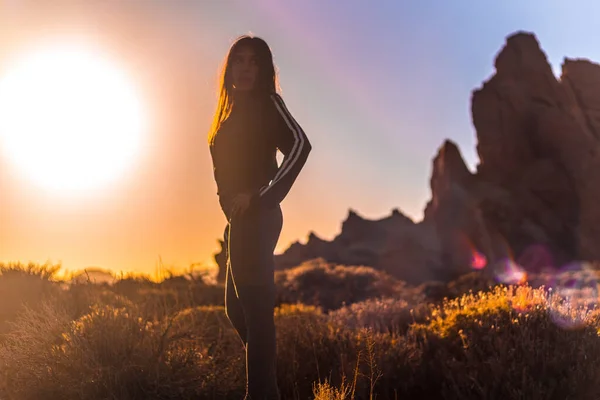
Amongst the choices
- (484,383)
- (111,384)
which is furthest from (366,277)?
(111,384)

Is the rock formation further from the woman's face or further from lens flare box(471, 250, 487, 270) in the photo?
the woman's face

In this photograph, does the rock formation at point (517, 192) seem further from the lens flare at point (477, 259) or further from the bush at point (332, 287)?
the bush at point (332, 287)

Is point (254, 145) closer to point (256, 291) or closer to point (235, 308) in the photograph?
point (256, 291)

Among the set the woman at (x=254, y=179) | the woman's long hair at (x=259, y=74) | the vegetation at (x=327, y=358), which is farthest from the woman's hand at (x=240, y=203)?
the vegetation at (x=327, y=358)

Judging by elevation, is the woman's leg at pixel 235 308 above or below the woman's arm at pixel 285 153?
below

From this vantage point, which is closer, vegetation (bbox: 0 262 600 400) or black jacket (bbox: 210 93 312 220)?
black jacket (bbox: 210 93 312 220)

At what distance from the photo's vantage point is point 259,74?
12.4 ft

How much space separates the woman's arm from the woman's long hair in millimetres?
112

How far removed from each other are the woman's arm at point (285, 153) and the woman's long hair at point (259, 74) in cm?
11

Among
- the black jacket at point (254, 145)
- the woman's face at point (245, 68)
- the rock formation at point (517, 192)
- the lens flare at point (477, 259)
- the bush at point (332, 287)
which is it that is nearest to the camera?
the black jacket at point (254, 145)

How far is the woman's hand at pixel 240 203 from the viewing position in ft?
11.1

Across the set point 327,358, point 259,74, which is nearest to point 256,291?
point 259,74

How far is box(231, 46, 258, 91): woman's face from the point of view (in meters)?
3.71

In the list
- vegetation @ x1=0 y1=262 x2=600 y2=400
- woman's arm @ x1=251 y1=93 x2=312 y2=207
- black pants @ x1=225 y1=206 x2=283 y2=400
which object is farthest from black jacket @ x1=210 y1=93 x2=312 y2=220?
vegetation @ x1=0 y1=262 x2=600 y2=400
